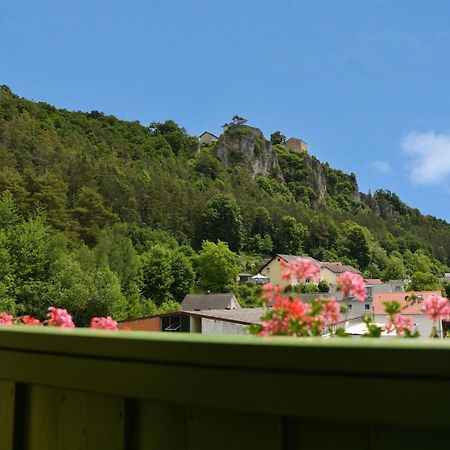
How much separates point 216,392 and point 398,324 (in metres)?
0.63

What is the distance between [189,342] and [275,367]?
15 centimetres

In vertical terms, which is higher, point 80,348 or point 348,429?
point 80,348

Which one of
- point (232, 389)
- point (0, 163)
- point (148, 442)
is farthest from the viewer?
point (0, 163)

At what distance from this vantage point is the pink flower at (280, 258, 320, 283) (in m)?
1.48

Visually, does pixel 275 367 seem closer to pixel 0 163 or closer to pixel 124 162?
pixel 0 163

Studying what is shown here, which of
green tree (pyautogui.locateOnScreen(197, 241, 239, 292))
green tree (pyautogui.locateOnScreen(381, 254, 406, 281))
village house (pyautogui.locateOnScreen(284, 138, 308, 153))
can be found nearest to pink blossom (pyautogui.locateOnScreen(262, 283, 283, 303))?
green tree (pyautogui.locateOnScreen(197, 241, 239, 292))

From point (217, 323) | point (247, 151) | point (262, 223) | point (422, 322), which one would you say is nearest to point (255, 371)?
point (422, 322)

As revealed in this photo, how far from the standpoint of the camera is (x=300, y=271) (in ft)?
4.91

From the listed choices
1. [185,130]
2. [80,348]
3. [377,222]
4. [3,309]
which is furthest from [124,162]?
[80,348]

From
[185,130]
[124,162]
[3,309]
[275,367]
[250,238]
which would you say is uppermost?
[185,130]

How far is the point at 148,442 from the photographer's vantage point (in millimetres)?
925

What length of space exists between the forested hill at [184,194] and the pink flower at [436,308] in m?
28.0

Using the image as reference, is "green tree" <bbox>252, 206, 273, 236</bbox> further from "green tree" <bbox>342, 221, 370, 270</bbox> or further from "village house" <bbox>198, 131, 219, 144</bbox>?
"village house" <bbox>198, 131, 219, 144</bbox>

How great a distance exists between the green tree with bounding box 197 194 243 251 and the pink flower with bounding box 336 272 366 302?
181 feet
